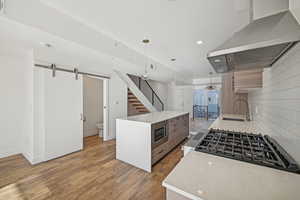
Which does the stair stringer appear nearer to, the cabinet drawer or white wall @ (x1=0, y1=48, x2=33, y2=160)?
white wall @ (x1=0, y1=48, x2=33, y2=160)

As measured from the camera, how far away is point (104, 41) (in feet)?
8.66

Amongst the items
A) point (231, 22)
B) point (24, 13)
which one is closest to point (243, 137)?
point (231, 22)

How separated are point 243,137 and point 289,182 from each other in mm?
884

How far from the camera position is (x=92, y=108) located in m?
5.12

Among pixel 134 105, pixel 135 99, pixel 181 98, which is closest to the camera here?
pixel 135 99

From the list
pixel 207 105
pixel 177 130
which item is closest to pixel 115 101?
pixel 177 130

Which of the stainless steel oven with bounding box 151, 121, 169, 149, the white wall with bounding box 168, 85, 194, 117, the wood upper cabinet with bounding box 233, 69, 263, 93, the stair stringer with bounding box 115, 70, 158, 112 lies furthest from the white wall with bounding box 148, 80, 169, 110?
the wood upper cabinet with bounding box 233, 69, 263, 93

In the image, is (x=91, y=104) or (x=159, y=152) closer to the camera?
(x=159, y=152)

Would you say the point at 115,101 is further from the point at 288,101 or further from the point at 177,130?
the point at 288,101

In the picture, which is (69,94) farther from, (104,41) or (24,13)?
(24,13)

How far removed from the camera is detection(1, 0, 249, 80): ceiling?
1752 mm

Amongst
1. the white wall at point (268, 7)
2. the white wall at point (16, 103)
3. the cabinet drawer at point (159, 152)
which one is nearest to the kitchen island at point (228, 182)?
the white wall at point (268, 7)

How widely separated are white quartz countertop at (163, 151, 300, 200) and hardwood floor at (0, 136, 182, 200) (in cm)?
136

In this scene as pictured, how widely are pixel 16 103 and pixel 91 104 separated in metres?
2.13
